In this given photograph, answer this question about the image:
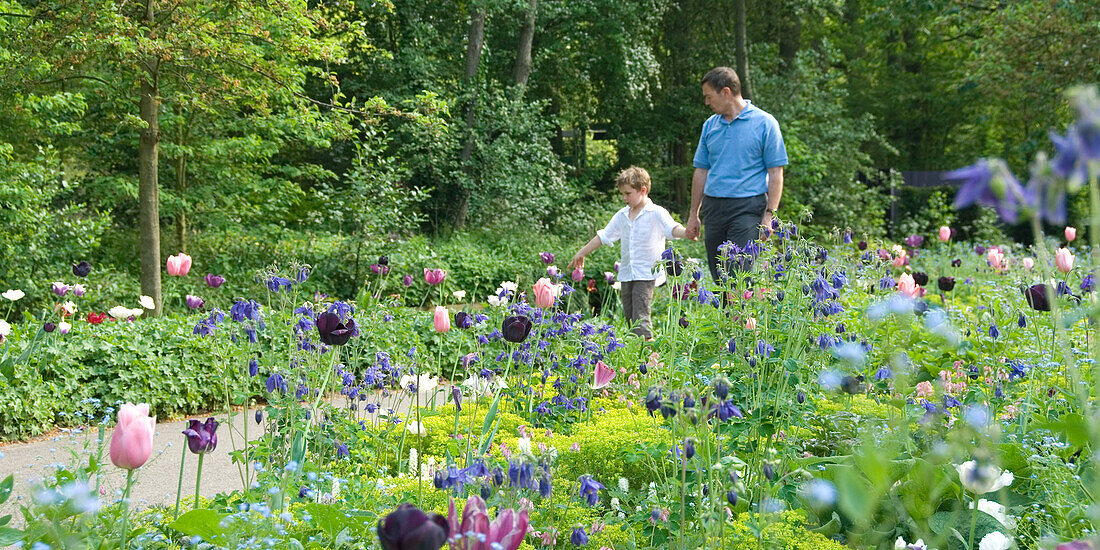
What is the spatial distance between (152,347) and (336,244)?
4.68m

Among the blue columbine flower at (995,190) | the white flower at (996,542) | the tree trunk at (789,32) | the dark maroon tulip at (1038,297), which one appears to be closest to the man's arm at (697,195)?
the dark maroon tulip at (1038,297)

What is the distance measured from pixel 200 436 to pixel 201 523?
8.5 inches

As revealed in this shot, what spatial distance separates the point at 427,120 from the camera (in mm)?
8023

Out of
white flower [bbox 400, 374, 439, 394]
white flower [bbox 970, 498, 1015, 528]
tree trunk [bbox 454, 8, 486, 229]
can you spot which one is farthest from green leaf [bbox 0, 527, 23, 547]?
tree trunk [bbox 454, 8, 486, 229]

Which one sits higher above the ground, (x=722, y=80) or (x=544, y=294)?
(x=722, y=80)

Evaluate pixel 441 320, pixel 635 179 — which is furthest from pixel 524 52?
pixel 441 320

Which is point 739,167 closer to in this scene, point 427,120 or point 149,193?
point 427,120

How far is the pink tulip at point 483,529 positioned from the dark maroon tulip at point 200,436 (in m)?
1.11

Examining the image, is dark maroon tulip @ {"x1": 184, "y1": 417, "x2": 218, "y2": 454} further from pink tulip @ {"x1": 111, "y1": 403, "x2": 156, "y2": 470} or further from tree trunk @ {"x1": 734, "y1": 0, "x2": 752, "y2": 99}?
tree trunk @ {"x1": 734, "y1": 0, "x2": 752, "y2": 99}

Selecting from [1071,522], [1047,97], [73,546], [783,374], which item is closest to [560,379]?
[783,374]

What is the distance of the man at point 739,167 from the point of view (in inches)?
206

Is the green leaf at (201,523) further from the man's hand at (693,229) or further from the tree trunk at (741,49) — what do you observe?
the tree trunk at (741,49)

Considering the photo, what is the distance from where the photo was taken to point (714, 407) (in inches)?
72.4

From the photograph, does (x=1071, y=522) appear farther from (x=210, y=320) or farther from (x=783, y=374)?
(x=210, y=320)
